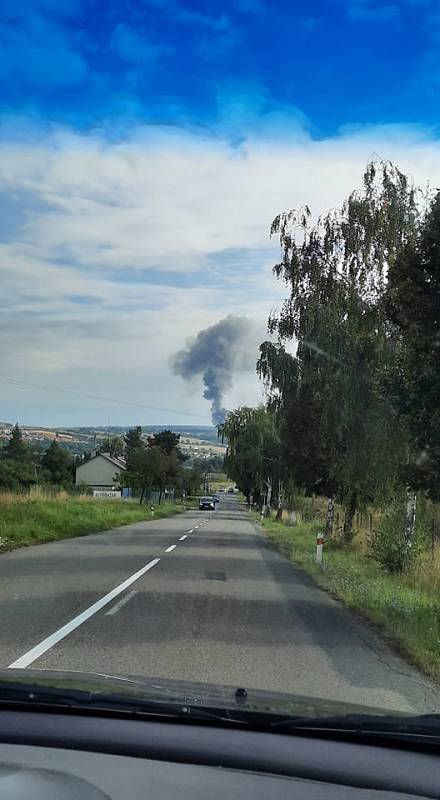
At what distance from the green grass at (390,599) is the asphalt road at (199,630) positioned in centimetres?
27

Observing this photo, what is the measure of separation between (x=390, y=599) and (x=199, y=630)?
402cm

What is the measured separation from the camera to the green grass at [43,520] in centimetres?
2347

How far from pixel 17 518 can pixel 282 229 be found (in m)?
12.8

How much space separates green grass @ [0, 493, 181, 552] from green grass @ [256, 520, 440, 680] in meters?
8.14

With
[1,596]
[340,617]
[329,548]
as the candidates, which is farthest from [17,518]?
[340,617]

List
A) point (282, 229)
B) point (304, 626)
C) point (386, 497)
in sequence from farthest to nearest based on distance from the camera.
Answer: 1. point (282, 229)
2. point (386, 497)
3. point (304, 626)

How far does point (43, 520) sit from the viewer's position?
27312 mm

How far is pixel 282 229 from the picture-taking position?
23141 mm

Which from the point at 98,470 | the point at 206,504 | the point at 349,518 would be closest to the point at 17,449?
the point at 98,470

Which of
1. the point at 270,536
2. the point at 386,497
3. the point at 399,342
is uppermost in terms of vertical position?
the point at 399,342

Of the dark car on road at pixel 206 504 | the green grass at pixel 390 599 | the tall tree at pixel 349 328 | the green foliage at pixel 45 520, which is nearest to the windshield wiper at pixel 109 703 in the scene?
the green grass at pixel 390 599

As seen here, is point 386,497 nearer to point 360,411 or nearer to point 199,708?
point 360,411

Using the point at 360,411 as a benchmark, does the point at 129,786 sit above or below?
below

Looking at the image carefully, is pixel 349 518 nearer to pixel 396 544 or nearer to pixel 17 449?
pixel 396 544
